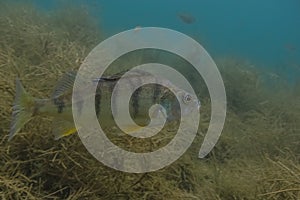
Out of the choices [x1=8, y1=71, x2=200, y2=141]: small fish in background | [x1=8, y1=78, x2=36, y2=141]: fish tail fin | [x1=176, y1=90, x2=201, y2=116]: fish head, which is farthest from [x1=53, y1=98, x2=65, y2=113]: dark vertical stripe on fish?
[x1=176, y1=90, x2=201, y2=116]: fish head

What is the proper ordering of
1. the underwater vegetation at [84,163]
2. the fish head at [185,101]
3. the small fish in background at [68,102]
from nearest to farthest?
the small fish in background at [68,102], the fish head at [185,101], the underwater vegetation at [84,163]

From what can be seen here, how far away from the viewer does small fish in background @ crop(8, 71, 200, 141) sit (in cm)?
284

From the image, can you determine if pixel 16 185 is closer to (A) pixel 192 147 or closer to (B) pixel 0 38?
(A) pixel 192 147

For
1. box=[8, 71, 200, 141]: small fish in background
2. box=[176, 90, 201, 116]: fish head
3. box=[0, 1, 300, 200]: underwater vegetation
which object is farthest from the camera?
box=[0, 1, 300, 200]: underwater vegetation

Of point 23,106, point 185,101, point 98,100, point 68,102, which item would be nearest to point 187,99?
point 185,101

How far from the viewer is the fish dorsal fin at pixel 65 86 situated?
292 centimetres

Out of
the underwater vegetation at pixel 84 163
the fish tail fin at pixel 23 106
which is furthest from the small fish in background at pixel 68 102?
the underwater vegetation at pixel 84 163

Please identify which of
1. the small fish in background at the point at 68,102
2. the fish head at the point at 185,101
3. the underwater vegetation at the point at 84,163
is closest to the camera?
the small fish in background at the point at 68,102

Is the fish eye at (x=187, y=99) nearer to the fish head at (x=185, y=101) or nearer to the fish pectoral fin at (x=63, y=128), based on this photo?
the fish head at (x=185, y=101)

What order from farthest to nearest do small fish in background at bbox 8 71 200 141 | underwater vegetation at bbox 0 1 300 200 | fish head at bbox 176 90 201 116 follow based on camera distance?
underwater vegetation at bbox 0 1 300 200
fish head at bbox 176 90 201 116
small fish in background at bbox 8 71 200 141

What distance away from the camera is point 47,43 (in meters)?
6.19

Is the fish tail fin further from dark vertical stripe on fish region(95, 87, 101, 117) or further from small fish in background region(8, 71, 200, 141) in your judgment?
dark vertical stripe on fish region(95, 87, 101, 117)

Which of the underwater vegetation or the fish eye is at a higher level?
the fish eye

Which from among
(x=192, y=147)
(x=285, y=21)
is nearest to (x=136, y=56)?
(x=192, y=147)
